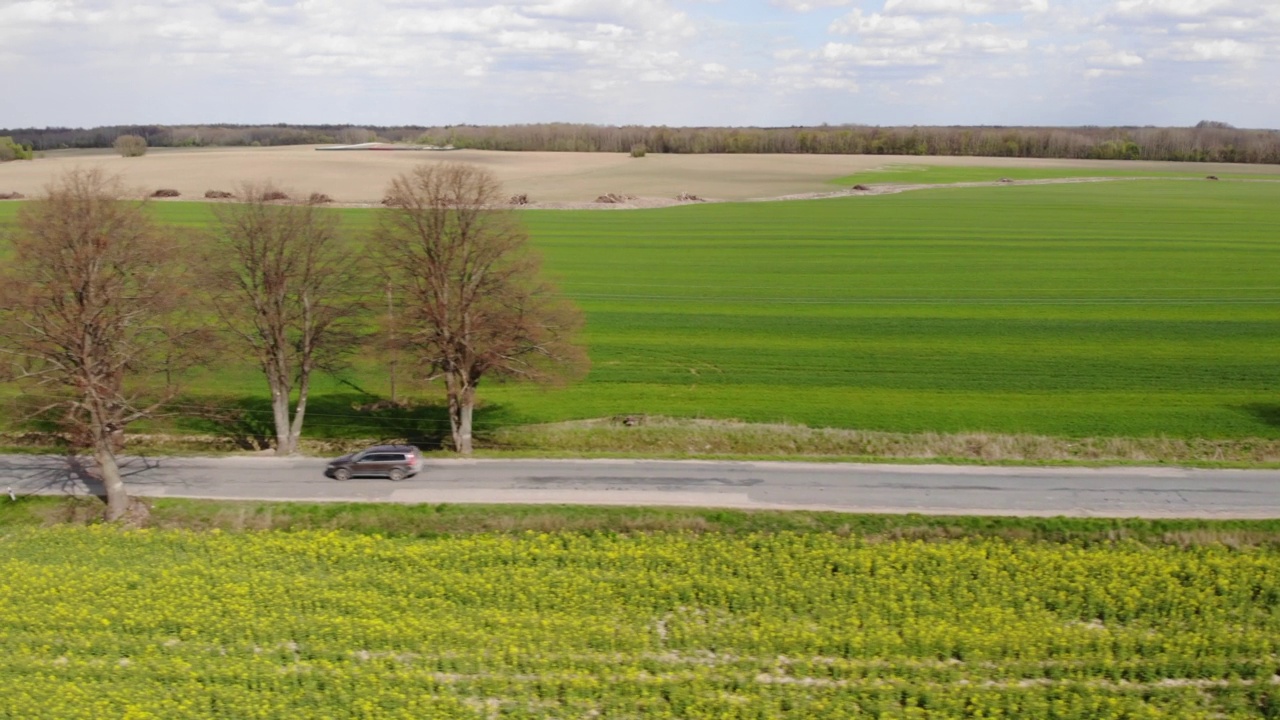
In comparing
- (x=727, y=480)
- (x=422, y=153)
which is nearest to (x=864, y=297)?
(x=727, y=480)

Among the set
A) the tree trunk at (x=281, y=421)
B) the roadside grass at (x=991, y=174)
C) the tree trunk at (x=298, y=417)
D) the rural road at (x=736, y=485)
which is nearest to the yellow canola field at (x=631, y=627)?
the rural road at (x=736, y=485)

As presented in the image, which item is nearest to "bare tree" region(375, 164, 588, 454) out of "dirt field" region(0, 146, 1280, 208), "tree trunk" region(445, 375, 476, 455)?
"tree trunk" region(445, 375, 476, 455)

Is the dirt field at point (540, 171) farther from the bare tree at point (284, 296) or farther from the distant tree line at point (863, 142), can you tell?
the bare tree at point (284, 296)

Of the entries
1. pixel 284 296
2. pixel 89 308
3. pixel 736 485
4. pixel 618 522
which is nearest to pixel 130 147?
pixel 284 296

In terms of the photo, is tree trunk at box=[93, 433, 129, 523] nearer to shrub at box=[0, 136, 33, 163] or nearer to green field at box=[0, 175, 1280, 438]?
green field at box=[0, 175, 1280, 438]

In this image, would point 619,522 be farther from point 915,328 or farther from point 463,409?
point 915,328
